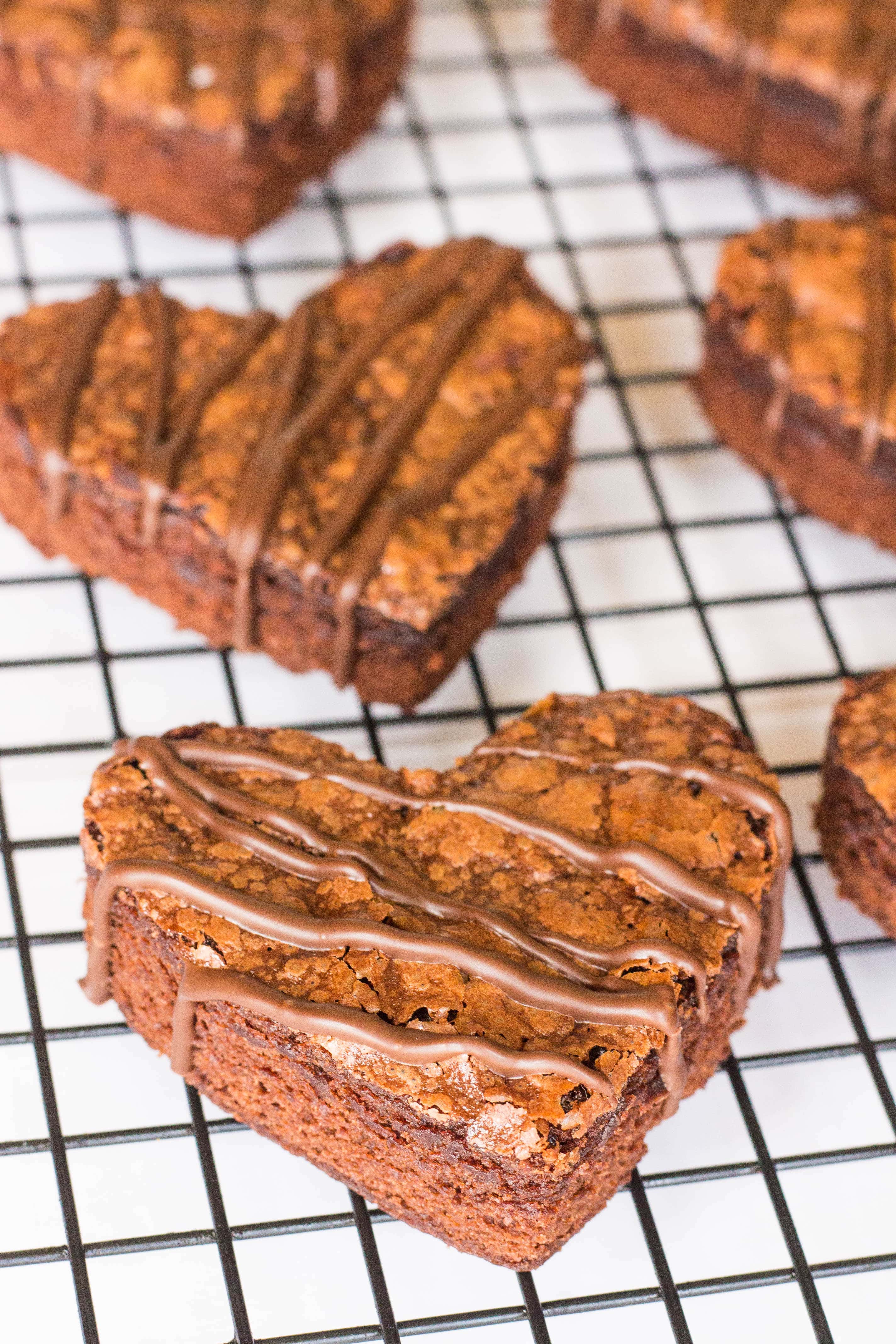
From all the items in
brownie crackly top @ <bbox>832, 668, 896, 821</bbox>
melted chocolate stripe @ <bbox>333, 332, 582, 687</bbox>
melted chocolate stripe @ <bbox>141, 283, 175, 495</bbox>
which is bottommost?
brownie crackly top @ <bbox>832, 668, 896, 821</bbox>

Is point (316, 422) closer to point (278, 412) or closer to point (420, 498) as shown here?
point (278, 412)

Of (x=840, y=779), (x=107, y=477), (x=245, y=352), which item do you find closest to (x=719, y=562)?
(x=840, y=779)

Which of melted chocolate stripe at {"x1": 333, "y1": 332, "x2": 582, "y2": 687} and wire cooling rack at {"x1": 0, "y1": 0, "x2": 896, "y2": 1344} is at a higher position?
melted chocolate stripe at {"x1": 333, "y1": 332, "x2": 582, "y2": 687}

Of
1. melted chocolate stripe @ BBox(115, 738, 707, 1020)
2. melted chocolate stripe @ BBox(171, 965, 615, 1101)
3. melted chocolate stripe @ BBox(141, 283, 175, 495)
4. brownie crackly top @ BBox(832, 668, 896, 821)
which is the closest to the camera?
melted chocolate stripe @ BBox(171, 965, 615, 1101)

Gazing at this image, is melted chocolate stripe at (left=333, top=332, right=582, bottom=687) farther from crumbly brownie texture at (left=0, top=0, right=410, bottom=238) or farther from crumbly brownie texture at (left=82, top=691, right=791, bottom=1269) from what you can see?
crumbly brownie texture at (left=0, top=0, right=410, bottom=238)

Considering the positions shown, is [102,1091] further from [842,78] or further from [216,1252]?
[842,78]

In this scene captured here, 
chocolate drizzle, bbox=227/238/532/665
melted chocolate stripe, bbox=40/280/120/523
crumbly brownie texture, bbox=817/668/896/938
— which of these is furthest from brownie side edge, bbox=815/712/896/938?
melted chocolate stripe, bbox=40/280/120/523

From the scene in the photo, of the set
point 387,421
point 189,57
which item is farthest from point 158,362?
point 189,57
